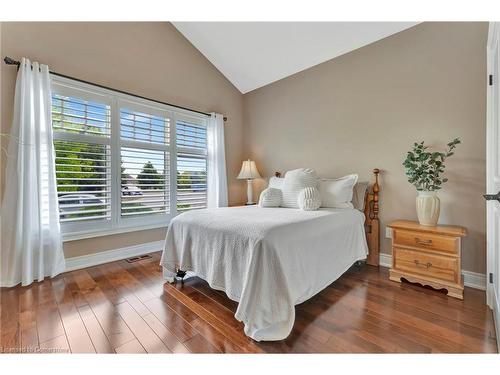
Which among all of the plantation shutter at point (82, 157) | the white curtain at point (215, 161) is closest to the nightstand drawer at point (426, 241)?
the white curtain at point (215, 161)

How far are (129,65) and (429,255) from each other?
385 centimetres

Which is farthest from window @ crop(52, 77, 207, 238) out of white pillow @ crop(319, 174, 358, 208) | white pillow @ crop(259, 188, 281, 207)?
white pillow @ crop(319, 174, 358, 208)

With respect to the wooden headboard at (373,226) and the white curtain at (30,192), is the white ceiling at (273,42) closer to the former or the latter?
the wooden headboard at (373,226)

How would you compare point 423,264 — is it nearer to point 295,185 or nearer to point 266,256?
point 295,185

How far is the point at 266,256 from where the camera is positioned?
1375 millimetres

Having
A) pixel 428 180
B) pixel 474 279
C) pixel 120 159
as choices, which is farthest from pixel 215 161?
pixel 474 279

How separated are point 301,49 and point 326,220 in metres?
2.26

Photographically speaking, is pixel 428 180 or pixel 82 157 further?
pixel 82 157

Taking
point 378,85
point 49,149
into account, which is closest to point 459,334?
point 378,85

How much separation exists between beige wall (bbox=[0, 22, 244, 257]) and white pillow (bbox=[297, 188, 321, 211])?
1874 mm

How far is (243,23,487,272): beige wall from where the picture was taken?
6.83 ft

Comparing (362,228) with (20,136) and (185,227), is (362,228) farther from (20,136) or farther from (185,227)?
(20,136)

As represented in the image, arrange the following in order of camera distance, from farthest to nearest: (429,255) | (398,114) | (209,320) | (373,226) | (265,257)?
(373,226)
(398,114)
(429,255)
(209,320)
(265,257)

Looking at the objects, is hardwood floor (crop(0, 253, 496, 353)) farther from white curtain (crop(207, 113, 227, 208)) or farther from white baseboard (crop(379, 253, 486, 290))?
white curtain (crop(207, 113, 227, 208))
